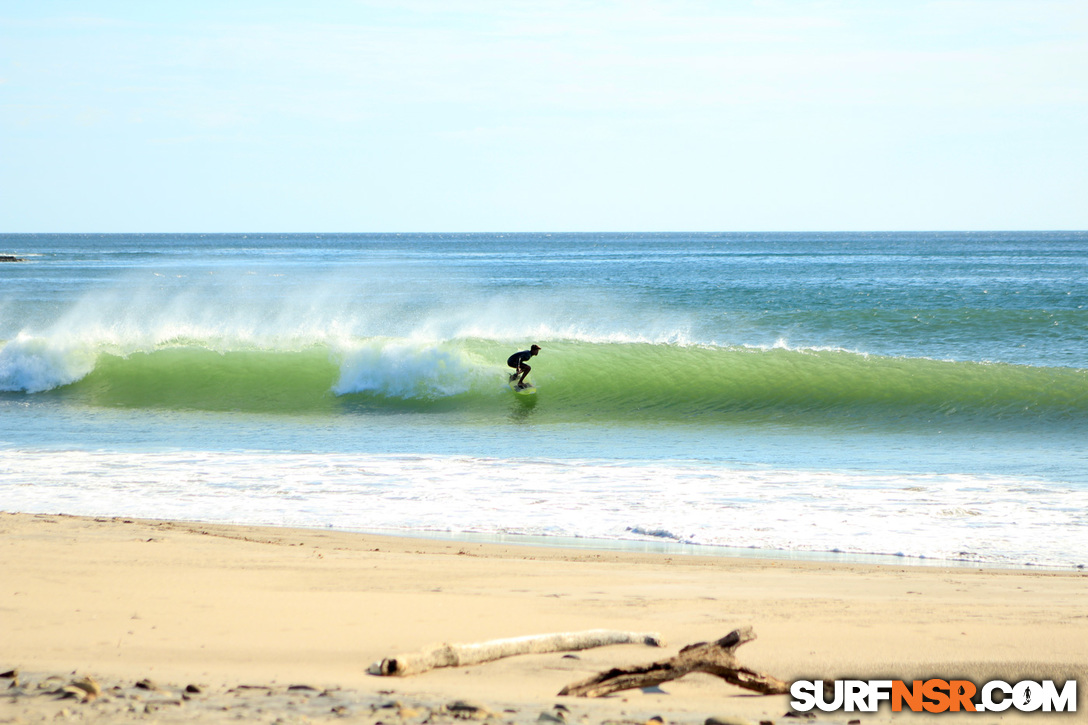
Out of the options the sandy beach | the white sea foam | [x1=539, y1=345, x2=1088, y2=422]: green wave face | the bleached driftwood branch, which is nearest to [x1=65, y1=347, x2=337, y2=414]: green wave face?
[x1=539, y1=345, x2=1088, y2=422]: green wave face

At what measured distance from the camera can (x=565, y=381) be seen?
15438 mm

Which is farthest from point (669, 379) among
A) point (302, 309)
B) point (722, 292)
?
point (722, 292)

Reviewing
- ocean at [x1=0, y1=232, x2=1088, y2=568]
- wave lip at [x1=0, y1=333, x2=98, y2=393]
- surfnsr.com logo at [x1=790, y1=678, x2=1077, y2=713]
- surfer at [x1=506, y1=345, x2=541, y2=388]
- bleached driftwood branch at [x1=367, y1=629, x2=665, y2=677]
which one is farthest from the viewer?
wave lip at [x1=0, y1=333, x2=98, y2=393]

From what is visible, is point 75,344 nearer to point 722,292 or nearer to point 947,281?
point 722,292

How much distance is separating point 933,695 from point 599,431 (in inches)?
337

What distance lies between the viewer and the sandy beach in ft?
10.5

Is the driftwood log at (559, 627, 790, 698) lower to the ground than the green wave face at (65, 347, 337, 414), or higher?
lower

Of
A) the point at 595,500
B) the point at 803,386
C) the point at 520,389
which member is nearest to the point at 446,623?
the point at 595,500

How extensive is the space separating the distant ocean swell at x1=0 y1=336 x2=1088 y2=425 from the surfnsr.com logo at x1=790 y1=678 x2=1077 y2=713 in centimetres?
945

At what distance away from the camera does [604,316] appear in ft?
93.9

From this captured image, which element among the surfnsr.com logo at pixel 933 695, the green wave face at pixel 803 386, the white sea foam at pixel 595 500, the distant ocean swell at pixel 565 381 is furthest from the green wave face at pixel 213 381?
the surfnsr.com logo at pixel 933 695

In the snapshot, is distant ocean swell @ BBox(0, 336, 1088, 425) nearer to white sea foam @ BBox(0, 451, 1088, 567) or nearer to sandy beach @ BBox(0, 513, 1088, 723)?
white sea foam @ BBox(0, 451, 1088, 567)

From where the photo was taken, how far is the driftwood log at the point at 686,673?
333 centimetres

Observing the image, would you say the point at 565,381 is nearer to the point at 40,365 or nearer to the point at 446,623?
the point at 40,365
